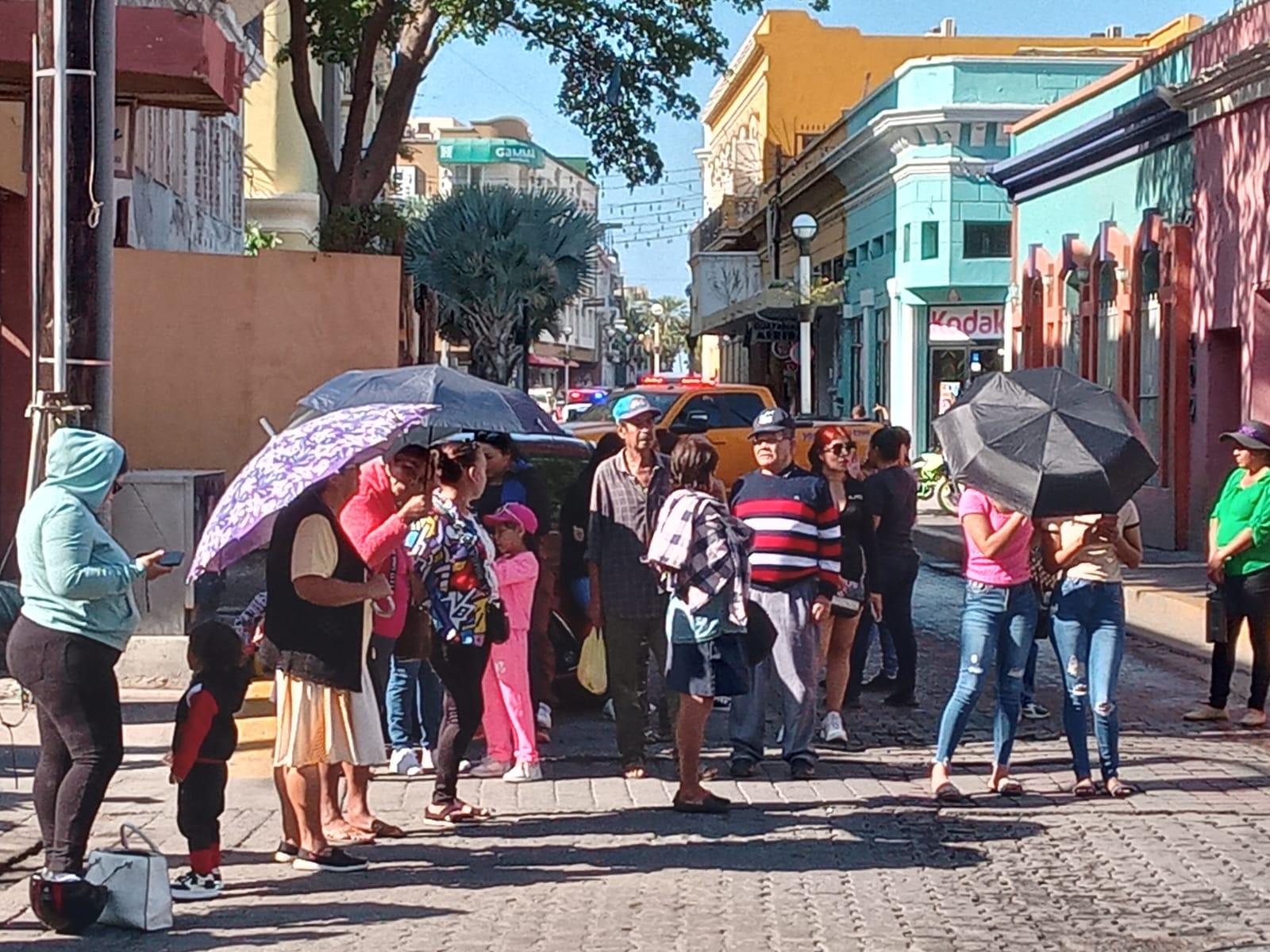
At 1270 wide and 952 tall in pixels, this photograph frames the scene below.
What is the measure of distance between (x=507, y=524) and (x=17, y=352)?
7.35 meters

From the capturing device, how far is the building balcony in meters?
57.4

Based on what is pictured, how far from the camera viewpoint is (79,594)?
646 centimetres

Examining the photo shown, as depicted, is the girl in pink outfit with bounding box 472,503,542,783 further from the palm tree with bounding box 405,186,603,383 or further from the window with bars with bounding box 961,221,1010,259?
the window with bars with bounding box 961,221,1010,259

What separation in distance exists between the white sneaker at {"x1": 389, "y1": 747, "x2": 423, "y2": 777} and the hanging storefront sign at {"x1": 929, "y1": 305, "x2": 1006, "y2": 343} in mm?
28542

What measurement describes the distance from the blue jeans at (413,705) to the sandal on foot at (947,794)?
2637 mm

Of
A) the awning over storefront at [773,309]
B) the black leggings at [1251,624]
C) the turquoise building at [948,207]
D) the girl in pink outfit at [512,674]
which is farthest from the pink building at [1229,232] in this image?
the awning over storefront at [773,309]

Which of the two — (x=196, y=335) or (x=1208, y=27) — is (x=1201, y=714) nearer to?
(x=196, y=335)

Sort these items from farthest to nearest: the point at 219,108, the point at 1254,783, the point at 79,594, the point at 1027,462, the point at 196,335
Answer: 1. the point at 196,335
2. the point at 219,108
3. the point at 1254,783
4. the point at 1027,462
5. the point at 79,594

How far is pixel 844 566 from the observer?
11031 mm

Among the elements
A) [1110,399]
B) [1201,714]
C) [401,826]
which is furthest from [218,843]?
[1201,714]

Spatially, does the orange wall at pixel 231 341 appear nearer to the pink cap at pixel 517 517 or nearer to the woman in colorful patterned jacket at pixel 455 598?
the pink cap at pixel 517 517

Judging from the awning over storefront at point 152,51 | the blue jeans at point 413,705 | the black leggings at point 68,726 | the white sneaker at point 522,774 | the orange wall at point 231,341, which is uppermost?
the awning over storefront at point 152,51

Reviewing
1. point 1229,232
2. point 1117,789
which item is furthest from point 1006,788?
point 1229,232

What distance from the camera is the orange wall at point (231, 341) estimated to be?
17.7 m
